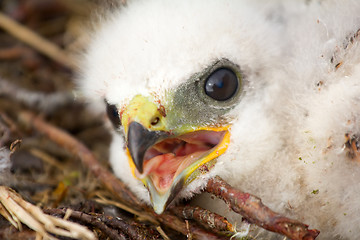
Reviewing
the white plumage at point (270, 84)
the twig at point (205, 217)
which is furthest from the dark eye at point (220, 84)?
the twig at point (205, 217)

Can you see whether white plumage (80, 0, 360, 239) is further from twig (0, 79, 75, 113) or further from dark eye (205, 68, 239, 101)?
twig (0, 79, 75, 113)

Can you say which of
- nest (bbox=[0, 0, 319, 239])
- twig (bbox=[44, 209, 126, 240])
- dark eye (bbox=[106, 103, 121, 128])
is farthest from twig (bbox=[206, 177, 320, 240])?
dark eye (bbox=[106, 103, 121, 128])

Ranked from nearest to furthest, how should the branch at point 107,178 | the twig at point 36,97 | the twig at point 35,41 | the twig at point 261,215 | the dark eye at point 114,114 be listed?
the twig at point 261,215 → the branch at point 107,178 → the dark eye at point 114,114 → the twig at point 36,97 → the twig at point 35,41

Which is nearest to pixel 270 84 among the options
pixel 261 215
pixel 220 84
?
pixel 220 84

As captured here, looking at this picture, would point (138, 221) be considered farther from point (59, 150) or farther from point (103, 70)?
point (59, 150)

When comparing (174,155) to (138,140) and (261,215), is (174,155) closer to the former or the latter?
(138,140)

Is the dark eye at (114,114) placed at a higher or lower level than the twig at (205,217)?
higher

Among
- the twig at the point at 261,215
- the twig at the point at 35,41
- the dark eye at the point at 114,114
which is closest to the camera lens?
the twig at the point at 261,215

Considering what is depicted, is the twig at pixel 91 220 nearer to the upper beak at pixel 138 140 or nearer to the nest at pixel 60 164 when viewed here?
the nest at pixel 60 164
